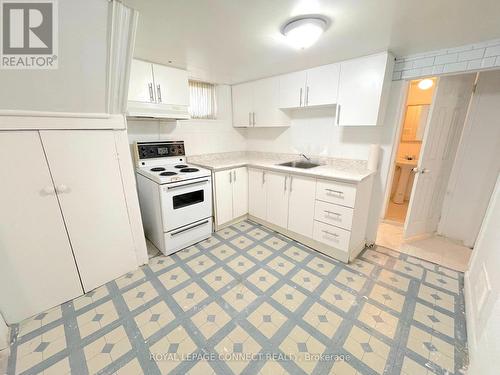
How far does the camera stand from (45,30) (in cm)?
112

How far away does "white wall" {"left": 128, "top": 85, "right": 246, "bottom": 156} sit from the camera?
249cm

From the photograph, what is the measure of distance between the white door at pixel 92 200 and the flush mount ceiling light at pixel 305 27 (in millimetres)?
1638

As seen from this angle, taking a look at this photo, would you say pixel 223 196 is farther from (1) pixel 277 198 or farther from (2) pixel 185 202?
(1) pixel 277 198

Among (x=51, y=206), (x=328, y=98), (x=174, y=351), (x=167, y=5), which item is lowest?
(x=174, y=351)

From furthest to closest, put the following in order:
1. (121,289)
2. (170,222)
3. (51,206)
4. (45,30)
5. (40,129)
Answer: (170,222) → (121,289) → (51,206) → (40,129) → (45,30)

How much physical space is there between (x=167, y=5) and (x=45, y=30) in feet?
2.26

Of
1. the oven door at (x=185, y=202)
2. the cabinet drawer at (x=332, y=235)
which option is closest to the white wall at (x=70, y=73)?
the oven door at (x=185, y=202)

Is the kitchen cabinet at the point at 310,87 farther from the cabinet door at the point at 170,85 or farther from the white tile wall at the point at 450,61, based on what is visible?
the cabinet door at the point at 170,85

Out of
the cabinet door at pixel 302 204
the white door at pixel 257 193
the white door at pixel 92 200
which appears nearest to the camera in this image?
the white door at pixel 92 200

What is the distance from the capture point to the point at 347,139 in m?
2.46

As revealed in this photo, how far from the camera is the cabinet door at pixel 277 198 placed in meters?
2.52

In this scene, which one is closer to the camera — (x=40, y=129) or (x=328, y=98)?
(x=40, y=129)

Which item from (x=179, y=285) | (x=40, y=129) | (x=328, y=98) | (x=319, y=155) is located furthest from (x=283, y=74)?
(x=179, y=285)

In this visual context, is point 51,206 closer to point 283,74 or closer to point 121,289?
point 121,289
